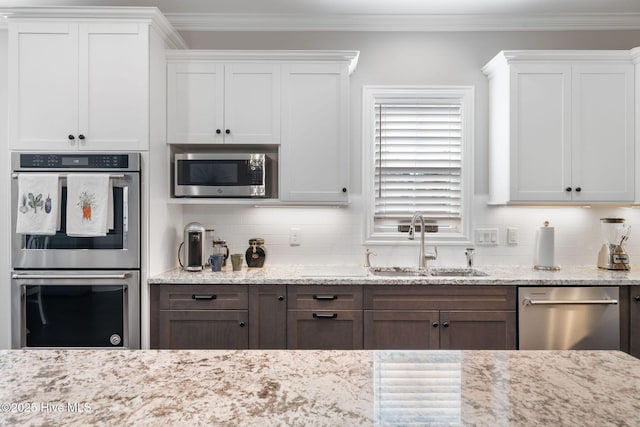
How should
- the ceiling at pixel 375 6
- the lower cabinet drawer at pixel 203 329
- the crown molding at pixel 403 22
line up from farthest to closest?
the crown molding at pixel 403 22 → the ceiling at pixel 375 6 → the lower cabinet drawer at pixel 203 329

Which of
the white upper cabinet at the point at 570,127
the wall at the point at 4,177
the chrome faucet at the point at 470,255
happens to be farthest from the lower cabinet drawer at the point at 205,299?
the white upper cabinet at the point at 570,127

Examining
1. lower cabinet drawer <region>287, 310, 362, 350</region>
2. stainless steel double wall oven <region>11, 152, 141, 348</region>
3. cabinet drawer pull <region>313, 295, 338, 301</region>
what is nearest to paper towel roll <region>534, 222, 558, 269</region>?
lower cabinet drawer <region>287, 310, 362, 350</region>

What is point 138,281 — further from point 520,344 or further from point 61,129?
point 520,344

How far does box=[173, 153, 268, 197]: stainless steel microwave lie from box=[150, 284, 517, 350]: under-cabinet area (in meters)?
0.65

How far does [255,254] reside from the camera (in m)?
3.07

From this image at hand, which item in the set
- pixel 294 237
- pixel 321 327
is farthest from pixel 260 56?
pixel 321 327

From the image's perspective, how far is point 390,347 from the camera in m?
2.59

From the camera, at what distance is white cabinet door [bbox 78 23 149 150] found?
8.43 ft

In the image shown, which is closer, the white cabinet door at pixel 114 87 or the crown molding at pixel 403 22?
the white cabinet door at pixel 114 87

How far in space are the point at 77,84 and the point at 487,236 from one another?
2978 mm

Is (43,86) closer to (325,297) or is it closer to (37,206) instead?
(37,206)

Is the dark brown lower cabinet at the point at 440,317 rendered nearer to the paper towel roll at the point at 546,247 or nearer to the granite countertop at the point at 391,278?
the granite countertop at the point at 391,278

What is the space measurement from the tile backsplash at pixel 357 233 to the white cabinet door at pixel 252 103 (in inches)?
23.4

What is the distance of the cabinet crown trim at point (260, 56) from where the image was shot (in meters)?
2.85
